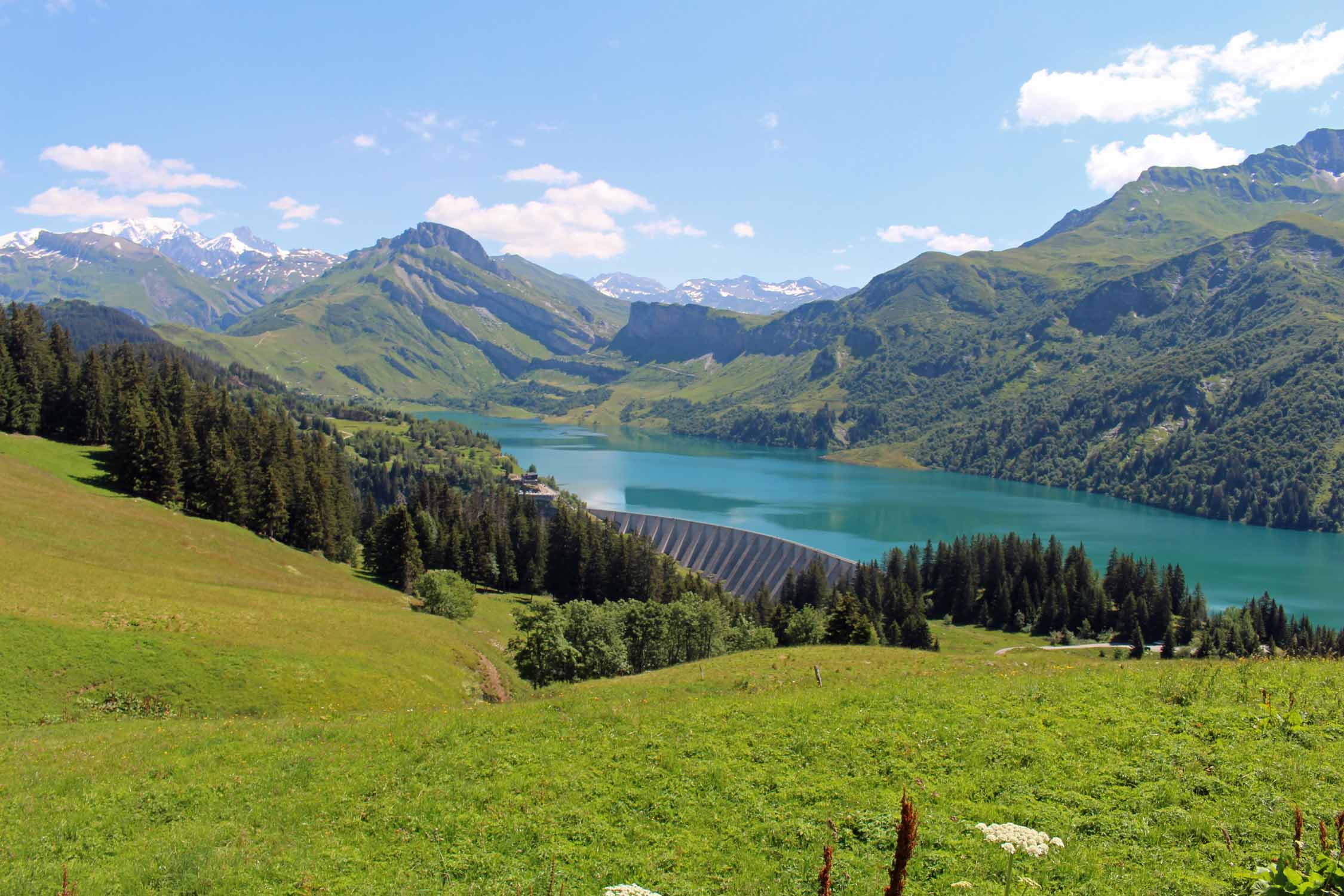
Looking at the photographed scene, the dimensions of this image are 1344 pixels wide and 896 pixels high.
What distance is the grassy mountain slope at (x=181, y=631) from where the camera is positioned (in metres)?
31.7

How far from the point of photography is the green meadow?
43.6ft

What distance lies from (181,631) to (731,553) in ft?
386

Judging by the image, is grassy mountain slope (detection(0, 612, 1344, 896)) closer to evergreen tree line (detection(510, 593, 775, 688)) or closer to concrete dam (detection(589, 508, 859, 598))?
evergreen tree line (detection(510, 593, 775, 688))

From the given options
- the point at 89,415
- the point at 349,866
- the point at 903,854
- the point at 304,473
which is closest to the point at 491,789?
the point at 349,866

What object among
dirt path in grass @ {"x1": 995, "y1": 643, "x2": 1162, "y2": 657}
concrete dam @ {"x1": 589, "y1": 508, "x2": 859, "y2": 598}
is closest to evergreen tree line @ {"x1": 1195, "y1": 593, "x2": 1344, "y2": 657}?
dirt path in grass @ {"x1": 995, "y1": 643, "x2": 1162, "y2": 657}

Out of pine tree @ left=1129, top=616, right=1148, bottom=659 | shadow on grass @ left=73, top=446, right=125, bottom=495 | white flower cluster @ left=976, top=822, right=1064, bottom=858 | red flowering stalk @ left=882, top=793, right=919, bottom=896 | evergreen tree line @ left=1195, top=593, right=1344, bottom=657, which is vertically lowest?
pine tree @ left=1129, top=616, right=1148, bottom=659

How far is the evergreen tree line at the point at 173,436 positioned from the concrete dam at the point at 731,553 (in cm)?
6650

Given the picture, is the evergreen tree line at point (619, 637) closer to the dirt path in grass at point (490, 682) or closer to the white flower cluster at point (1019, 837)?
the dirt path in grass at point (490, 682)

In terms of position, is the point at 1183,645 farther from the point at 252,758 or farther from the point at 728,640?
the point at 252,758

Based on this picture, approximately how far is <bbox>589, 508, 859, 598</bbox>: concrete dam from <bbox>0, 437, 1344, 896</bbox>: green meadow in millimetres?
104455

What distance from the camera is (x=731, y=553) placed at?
5832 inches

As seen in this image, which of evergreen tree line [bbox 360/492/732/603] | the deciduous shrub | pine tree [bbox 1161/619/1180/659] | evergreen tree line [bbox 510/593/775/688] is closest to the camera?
evergreen tree line [bbox 510/593/775/688]

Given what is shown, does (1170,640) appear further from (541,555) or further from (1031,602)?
(541,555)

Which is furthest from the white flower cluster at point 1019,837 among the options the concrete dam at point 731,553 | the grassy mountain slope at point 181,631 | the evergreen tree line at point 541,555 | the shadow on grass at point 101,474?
the concrete dam at point 731,553
